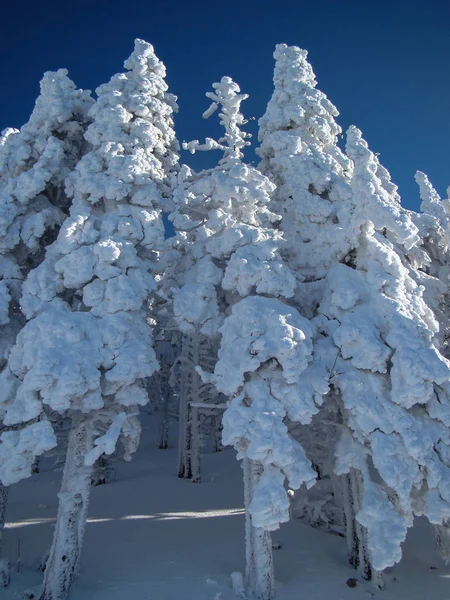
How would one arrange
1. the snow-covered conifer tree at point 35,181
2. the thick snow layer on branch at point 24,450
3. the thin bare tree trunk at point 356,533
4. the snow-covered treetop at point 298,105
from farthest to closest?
the snow-covered treetop at point 298,105, the snow-covered conifer tree at point 35,181, the thin bare tree trunk at point 356,533, the thick snow layer on branch at point 24,450

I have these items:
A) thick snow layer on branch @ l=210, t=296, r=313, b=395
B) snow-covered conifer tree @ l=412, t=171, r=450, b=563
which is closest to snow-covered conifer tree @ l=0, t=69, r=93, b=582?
thick snow layer on branch @ l=210, t=296, r=313, b=395

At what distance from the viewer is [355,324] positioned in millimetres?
11391

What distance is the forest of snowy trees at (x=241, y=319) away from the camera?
10.2m

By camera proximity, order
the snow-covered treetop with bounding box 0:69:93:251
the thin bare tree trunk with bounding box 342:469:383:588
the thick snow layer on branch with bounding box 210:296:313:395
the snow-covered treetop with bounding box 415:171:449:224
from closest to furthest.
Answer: the thick snow layer on branch with bounding box 210:296:313:395 < the thin bare tree trunk with bounding box 342:469:383:588 < the snow-covered treetop with bounding box 0:69:93:251 < the snow-covered treetop with bounding box 415:171:449:224

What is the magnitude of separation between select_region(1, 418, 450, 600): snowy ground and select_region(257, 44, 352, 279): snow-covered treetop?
846 cm

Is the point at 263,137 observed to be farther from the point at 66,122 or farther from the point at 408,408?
the point at 408,408

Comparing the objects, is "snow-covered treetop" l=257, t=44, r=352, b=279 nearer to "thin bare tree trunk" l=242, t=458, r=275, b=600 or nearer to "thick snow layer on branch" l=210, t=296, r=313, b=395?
"thick snow layer on branch" l=210, t=296, r=313, b=395

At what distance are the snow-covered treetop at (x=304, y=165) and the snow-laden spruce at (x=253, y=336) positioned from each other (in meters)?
1.67

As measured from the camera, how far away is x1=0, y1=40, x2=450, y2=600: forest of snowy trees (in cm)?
1019

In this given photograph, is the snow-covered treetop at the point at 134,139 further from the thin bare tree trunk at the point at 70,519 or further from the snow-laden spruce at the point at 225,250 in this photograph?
the thin bare tree trunk at the point at 70,519

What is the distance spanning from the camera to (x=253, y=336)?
11148 millimetres

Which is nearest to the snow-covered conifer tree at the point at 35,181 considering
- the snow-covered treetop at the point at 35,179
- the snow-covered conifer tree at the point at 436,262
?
the snow-covered treetop at the point at 35,179

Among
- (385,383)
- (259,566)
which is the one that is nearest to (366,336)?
(385,383)

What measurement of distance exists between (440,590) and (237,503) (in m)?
7.83
